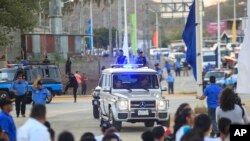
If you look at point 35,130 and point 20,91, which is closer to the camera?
point 35,130

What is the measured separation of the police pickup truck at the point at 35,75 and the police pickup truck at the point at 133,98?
15.8m

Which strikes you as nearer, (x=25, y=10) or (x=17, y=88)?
(x=17, y=88)

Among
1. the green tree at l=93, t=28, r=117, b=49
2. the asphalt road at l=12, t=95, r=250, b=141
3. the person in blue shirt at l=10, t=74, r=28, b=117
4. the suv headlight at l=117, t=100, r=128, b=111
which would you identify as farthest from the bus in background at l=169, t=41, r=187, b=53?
the suv headlight at l=117, t=100, r=128, b=111

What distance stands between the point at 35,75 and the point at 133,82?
17.7 metres

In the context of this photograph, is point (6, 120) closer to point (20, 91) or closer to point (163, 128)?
point (163, 128)

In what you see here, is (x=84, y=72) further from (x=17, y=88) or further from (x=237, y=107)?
(x=237, y=107)

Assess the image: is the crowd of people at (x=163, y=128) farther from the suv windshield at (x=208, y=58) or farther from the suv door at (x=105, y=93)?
the suv windshield at (x=208, y=58)

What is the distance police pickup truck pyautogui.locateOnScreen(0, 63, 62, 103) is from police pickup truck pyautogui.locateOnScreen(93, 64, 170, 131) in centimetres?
1582

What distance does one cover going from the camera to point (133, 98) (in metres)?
22.6

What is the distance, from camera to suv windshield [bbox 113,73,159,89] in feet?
76.9

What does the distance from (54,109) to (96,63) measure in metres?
19.8

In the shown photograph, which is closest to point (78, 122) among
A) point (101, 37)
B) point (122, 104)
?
point (122, 104)

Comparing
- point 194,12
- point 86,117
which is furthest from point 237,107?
point 86,117

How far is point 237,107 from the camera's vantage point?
14031 mm
